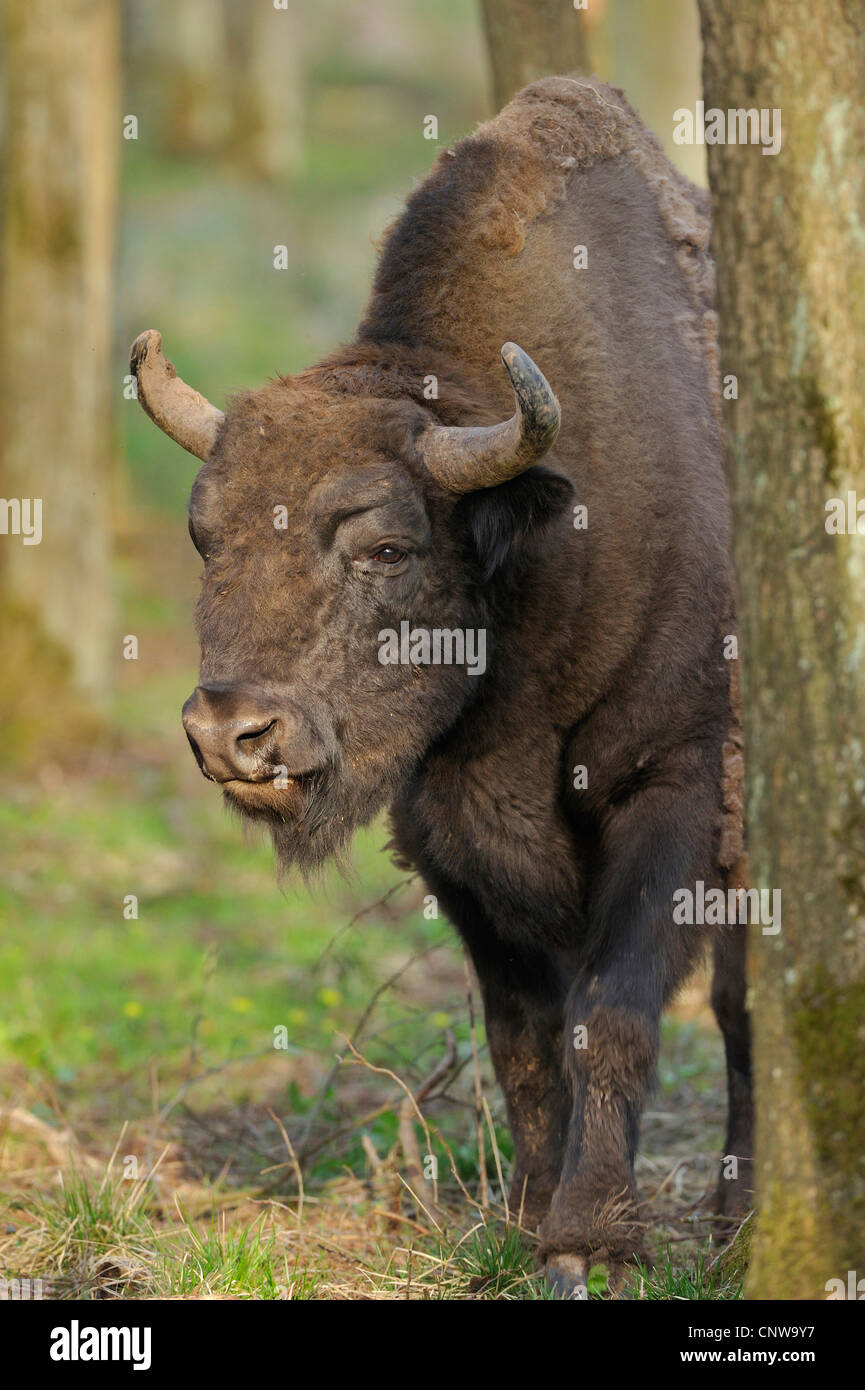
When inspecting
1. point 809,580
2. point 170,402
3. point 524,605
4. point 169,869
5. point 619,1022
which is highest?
point 170,402

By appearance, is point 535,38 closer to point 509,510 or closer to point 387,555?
point 509,510

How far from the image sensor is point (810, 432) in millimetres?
3375

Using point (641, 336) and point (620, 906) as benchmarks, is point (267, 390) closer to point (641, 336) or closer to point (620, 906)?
point (641, 336)

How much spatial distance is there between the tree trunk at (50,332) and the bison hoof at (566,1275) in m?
8.26

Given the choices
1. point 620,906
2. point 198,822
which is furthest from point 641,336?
point 198,822

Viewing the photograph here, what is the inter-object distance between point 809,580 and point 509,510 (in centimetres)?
151

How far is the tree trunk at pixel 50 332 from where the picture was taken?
11688 mm

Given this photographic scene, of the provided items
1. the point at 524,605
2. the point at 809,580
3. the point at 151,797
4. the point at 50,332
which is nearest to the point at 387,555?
the point at 524,605

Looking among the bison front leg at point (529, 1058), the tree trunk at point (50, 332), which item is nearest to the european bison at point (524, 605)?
the bison front leg at point (529, 1058)

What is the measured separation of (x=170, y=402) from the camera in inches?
205

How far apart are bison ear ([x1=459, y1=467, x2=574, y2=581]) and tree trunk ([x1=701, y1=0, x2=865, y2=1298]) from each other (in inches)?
51.7

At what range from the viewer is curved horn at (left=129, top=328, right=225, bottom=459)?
5.14 metres

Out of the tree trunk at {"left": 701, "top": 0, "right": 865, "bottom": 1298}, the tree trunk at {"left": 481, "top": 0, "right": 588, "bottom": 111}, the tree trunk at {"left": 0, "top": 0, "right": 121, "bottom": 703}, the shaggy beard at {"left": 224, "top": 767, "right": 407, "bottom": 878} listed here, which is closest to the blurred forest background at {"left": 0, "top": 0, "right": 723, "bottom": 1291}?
the tree trunk at {"left": 0, "top": 0, "right": 121, "bottom": 703}

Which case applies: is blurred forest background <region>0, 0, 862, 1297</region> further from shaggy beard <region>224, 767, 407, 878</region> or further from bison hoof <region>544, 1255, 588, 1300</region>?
shaggy beard <region>224, 767, 407, 878</region>
